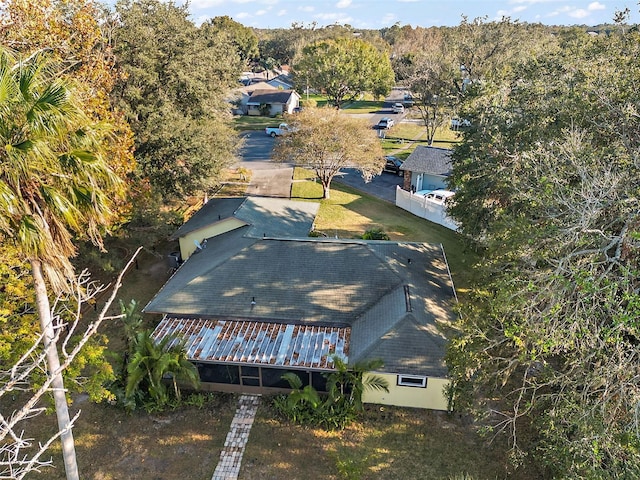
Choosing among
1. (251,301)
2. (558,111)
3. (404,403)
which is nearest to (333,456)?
(404,403)

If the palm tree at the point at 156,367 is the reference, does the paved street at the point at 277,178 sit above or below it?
above

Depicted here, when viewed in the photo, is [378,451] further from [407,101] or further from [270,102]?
[407,101]

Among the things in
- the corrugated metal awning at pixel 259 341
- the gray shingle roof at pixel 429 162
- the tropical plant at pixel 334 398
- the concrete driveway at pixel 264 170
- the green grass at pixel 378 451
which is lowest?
the green grass at pixel 378 451

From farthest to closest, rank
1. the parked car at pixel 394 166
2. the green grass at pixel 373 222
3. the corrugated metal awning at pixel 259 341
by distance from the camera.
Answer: the parked car at pixel 394 166
the green grass at pixel 373 222
the corrugated metal awning at pixel 259 341

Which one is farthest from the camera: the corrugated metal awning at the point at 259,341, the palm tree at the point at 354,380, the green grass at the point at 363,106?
the green grass at the point at 363,106

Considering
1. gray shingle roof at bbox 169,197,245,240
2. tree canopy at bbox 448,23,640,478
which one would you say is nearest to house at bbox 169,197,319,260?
gray shingle roof at bbox 169,197,245,240

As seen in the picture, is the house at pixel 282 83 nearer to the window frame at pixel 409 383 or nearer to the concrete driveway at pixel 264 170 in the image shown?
the concrete driveway at pixel 264 170

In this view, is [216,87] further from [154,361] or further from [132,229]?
[154,361]

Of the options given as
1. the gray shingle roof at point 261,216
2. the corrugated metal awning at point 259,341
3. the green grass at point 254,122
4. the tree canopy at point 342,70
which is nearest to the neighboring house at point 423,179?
the gray shingle roof at point 261,216

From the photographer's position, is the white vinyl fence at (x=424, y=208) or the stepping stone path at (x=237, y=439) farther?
the white vinyl fence at (x=424, y=208)
